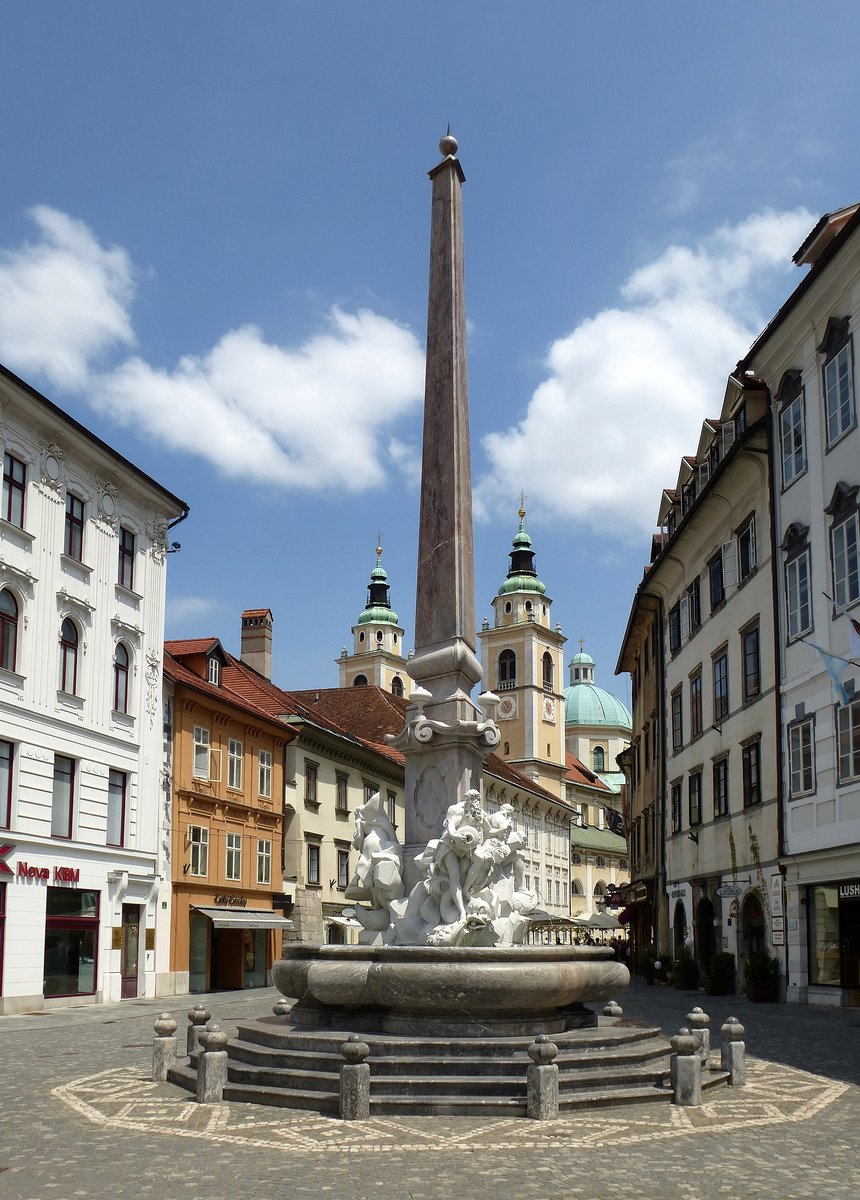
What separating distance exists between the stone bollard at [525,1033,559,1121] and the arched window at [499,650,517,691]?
10178 cm

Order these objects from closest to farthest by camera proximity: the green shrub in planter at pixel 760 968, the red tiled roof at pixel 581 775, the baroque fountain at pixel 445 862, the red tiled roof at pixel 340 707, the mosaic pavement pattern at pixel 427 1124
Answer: the mosaic pavement pattern at pixel 427 1124 < the baroque fountain at pixel 445 862 < the green shrub in planter at pixel 760 968 < the red tiled roof at pixel 340 707 < the red tiled roof at pixel 581 775

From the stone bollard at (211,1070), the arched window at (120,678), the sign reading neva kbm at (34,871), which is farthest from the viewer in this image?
the arched window at (120,678)

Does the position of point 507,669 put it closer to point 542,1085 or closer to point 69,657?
point 69,657

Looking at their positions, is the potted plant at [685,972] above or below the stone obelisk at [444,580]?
below

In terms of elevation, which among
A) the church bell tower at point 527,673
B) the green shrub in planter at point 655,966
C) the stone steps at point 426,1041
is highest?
the church bell tower at point 527,673

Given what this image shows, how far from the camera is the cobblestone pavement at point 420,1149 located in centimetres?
831

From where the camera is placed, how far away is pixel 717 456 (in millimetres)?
35750

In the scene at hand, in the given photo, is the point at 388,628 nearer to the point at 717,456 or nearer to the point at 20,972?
the point at 717,456

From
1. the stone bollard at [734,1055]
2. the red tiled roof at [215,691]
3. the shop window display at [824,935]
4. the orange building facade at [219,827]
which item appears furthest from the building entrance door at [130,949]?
the stone bollard at [734,1055]

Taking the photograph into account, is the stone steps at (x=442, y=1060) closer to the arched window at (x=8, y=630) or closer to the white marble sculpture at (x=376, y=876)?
the white marble sculpture at (x=376, y=876)

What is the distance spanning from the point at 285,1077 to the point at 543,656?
102871 mm

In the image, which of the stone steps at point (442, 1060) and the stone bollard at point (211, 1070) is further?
the stone bollard at point (211, 1070)

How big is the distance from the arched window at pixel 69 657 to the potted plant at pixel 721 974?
54.5 ft

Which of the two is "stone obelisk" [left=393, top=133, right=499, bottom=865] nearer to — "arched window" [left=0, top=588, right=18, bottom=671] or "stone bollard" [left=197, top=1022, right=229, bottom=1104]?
"stone bollard" [left=197, top=1022, right=229, bottom=1104]
